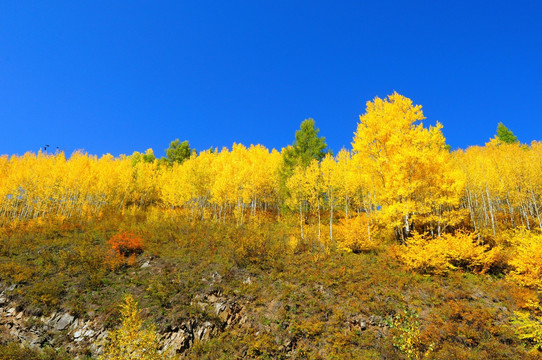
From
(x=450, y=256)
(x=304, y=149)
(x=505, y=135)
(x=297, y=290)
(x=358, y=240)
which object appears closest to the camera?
(x=297, y=290)

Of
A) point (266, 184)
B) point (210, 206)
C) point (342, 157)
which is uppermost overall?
point (342, 157)

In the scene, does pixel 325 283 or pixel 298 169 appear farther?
pixel 298 169

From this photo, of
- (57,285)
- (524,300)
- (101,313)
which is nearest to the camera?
(524,300)

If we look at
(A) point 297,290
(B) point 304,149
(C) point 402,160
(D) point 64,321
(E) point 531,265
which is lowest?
(D) point 64,321

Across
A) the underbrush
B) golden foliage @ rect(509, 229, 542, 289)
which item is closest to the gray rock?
the underbrush

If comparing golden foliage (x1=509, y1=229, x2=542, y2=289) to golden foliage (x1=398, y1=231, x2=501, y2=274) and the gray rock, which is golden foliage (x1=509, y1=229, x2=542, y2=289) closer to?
golden foliage (x1=398, y1=231, x2=501, y2=274)

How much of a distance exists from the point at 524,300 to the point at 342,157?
763 inches

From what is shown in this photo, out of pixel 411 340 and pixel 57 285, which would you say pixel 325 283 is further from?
pixel 57 285

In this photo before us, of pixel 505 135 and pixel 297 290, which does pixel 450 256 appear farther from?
pixel 505 135

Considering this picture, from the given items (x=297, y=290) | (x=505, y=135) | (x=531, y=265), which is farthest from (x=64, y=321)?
(x=505, y=135)

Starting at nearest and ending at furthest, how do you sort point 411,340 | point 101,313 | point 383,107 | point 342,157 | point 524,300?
point 411,340, point 524,300, point 101,313, point 383,107, point 342,157

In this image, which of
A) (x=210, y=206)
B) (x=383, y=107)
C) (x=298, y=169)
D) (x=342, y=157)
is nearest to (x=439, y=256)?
(x=383, y=107)

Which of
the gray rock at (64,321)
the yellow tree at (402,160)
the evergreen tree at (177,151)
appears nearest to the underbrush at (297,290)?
the gray rock at (64,321)

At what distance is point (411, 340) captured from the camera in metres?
10.5
